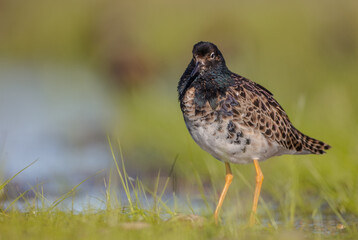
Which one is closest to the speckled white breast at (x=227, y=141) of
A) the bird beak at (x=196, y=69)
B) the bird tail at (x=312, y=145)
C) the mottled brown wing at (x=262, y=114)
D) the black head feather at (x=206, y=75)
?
the mottled brown wing at (x=262, y=114)

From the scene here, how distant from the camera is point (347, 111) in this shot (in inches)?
402

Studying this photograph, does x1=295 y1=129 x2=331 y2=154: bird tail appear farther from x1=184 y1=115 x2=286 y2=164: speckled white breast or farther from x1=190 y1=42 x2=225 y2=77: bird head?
x1=190 y1=42 x2=225 y2=77: bird head

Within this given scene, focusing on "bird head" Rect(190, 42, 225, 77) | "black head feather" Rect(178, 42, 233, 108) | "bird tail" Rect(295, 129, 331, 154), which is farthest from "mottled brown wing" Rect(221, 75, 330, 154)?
"bird head" Rect(190, 42, 225, 77)

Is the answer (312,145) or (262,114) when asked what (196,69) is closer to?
(262,114)

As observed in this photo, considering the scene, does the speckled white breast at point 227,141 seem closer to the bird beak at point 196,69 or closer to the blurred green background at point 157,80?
the blurred green background at point 157,80

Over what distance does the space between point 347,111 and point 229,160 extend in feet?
15.1

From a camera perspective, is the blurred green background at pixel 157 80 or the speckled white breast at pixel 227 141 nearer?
the speckled white breast at pixel 227 141

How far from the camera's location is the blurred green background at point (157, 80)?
8.63 m

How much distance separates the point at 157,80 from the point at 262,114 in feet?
27.4

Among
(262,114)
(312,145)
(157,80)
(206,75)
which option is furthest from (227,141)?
(157,80)

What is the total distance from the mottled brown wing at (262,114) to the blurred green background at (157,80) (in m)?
0.37

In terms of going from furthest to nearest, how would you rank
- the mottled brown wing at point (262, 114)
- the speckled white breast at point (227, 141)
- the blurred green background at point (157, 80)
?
the blurred green background at point (157, 80), the mottled brown wing at point (262, 114), the speckled white breast at point (227, 141)

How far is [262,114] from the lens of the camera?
6227 millimetres

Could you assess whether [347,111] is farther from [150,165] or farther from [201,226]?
[201,226]
